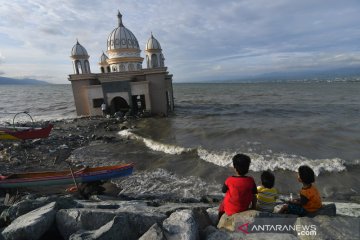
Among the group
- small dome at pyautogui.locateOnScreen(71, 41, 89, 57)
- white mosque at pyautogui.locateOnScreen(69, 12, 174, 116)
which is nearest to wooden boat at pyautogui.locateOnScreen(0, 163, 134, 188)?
white mosque at pyautogui.locateOnScreen(69, 12, 174, 116)

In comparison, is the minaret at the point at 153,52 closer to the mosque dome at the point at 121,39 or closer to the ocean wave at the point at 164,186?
the mosque dome at the point at 121,39

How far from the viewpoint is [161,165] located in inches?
488

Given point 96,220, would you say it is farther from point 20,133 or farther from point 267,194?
point 20,133

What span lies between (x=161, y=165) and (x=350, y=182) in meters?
8.12

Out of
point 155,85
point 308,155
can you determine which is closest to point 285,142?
point 308,155

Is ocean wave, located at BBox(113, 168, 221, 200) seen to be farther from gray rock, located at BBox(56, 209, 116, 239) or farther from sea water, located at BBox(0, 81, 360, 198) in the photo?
gray rock, located at BBox(56, 209, 116, 239)

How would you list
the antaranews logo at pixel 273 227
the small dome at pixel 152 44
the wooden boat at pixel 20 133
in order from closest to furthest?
the antaranews logo at pixel 273 227 → the wooden boat at pixel 20 133 → the small dome at pixel 152 44

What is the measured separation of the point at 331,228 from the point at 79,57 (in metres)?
32.7

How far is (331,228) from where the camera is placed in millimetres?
3656

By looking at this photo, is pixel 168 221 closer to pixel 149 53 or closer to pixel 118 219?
pixel 118 219

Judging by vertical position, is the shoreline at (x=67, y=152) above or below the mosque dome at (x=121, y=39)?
below

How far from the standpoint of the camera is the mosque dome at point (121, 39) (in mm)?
30484

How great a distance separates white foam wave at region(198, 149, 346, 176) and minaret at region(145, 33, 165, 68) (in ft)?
77.0

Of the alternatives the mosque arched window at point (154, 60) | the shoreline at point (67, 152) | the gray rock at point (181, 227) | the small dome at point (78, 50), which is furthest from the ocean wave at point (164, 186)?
the mosque arched window at point (154, 60)
